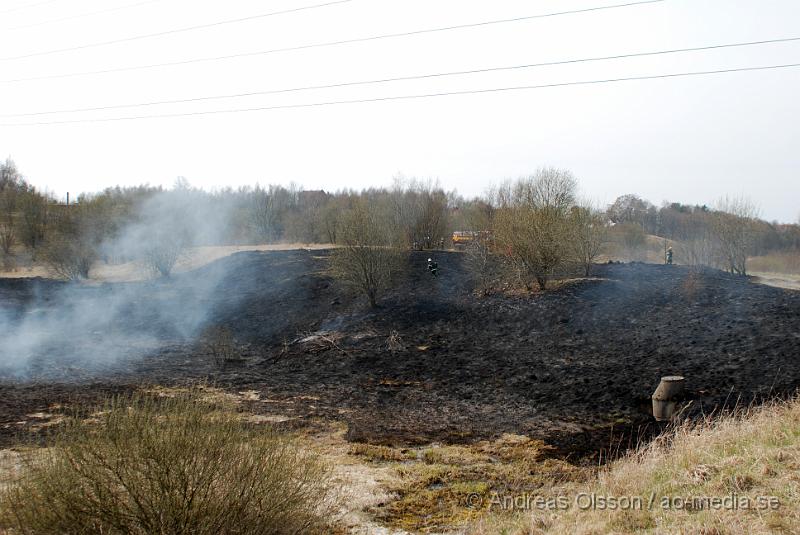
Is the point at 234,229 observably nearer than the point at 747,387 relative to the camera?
No

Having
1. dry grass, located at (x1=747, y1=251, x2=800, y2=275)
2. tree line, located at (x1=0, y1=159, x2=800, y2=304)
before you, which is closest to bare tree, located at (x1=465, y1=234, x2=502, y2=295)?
tree line, located at (x1=0, y1=159, x2=800, y2=304)

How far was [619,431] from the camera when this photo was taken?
10.5m

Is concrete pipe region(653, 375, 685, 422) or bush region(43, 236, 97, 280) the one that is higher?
bush region(43, 236, 97, 280)

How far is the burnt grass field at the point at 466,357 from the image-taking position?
1145 cm

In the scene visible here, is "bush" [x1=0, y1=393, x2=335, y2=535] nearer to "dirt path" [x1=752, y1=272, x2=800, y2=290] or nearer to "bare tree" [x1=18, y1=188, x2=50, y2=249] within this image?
"dirt path" [x1=752, y1=272, x2=800, y2=290]

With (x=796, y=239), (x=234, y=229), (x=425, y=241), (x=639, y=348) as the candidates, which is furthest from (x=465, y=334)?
(x=796, y=239)

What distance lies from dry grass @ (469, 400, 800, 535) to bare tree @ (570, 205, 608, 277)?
46.2 ft

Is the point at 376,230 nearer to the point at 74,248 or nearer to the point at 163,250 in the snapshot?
the point at 163,250

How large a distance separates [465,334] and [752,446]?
37.8 ft

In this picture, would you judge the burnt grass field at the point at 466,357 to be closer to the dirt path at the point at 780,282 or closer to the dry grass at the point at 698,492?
the dry grass at the point at 698,492

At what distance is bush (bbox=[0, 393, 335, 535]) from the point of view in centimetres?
499

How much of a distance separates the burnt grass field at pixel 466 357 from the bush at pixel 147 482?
5117 millimetres

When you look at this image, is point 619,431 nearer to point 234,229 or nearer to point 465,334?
point 465,334

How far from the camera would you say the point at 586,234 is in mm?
22531
